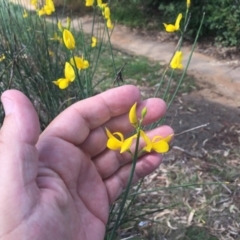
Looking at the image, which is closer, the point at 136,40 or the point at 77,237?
the point at 77,237

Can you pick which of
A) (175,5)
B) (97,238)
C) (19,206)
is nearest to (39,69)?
(97,238)

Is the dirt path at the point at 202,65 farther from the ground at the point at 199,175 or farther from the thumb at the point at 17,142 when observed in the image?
the thumb at the point at 17,142

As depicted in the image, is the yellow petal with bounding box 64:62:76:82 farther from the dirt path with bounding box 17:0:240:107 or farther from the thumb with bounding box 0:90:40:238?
the dirt path with bounding box 17:0:240:107

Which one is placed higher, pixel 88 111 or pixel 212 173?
pixel 88 111

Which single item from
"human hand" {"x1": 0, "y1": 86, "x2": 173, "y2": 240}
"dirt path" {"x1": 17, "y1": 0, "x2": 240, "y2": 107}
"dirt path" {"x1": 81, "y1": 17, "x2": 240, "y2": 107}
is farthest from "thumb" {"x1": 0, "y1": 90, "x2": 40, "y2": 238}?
"dirt path" {"x1": 81, "y1": 17, "x2": 240, "y2": 107}

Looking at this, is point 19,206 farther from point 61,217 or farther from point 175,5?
point 175,5

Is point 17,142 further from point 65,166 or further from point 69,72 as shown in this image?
point 69,72
